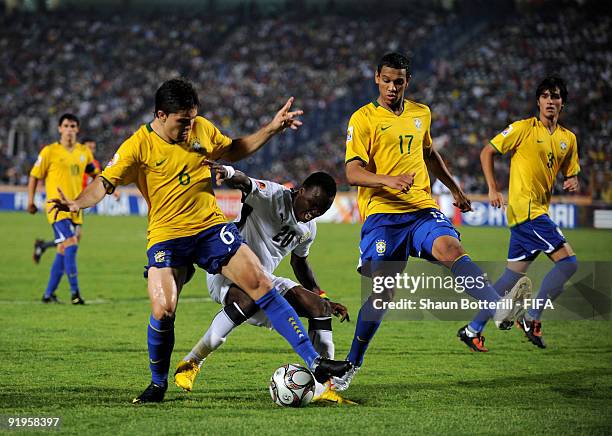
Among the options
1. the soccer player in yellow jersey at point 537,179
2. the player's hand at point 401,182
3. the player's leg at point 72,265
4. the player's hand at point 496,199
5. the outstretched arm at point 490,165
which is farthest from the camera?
the player's leg at point 72,265

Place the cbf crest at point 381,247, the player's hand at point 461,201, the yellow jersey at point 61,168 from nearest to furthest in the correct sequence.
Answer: the cbf crest at point 381,247 < the player's hand at point 461,201 < the yellow jersey at point 61,168

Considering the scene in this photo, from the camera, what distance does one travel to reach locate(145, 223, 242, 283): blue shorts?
19.7ft

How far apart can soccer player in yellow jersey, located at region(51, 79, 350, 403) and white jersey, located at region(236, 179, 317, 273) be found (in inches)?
19.3

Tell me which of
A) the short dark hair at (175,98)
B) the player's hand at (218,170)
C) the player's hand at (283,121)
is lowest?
the player's hand at (218,170)

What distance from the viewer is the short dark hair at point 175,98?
5.88 meters

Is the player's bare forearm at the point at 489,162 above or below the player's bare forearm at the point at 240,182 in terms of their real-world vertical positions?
above

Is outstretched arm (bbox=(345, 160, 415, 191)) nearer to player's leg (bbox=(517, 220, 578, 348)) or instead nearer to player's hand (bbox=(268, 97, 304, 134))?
player's hand (bbox=(268, 97, 304, 134))

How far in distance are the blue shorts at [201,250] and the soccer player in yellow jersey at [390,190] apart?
1045 mm

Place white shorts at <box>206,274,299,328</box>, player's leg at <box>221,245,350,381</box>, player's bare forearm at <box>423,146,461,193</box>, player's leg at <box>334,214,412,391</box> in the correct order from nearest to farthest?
player's leg at <box>221,245,350,381</box> → white shorts at <box>206,274,299,328</box> → player's leg at <box>334,214,412,391</box> → player's bare forearm at <box>423,146,461,193</box>

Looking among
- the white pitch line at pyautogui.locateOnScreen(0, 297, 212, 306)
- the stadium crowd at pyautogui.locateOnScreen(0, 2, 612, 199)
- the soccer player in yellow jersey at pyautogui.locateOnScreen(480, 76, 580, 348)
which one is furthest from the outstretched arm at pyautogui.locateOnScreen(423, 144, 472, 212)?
the stadium crowd at pyautogui.locateOnScreen(0, 2, 612, 199)

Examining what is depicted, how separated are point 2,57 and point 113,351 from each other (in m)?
40.2

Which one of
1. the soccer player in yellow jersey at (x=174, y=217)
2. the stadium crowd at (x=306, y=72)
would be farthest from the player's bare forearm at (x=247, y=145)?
the stadium crowd at (x=306, y=72)

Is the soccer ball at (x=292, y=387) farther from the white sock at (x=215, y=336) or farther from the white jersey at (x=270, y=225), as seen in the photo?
the white jersey at (x=270, y=225)

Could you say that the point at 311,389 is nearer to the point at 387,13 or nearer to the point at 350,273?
the point at 350,273
